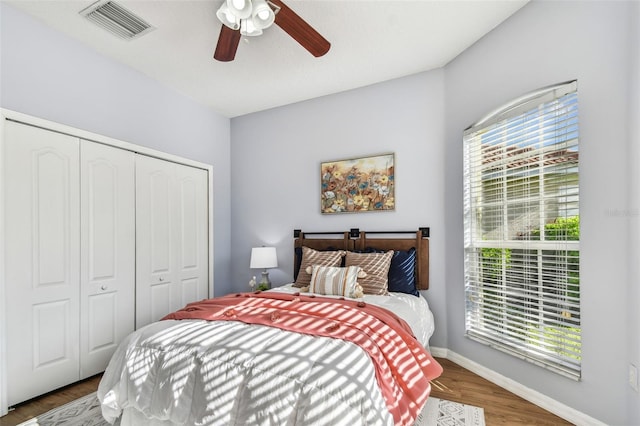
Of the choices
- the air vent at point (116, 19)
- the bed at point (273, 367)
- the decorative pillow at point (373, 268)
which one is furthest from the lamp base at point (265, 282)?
the air vent at point (116, 19)

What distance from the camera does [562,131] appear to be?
215 cm

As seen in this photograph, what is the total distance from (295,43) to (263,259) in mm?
2299

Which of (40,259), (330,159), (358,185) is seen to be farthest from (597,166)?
(40,259)

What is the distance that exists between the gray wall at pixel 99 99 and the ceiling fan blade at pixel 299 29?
201 cm

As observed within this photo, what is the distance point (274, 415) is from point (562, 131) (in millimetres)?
2376

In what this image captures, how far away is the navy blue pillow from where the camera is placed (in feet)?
10.2

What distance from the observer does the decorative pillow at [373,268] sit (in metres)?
2.96

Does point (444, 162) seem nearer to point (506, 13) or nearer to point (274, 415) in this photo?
point (506, 13)

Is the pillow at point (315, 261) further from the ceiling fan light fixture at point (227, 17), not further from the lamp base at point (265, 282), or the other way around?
the ceiling fan light fixture at point (227, 17)

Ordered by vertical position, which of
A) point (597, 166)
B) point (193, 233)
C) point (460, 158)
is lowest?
point (193, 233)

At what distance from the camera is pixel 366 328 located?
1.88m

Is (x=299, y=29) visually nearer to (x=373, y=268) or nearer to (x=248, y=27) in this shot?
(x=248, y=27)

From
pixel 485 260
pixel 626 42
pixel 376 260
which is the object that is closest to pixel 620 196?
pixel 626 42

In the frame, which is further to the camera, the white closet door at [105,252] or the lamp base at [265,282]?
the lamp base at [265,282]
